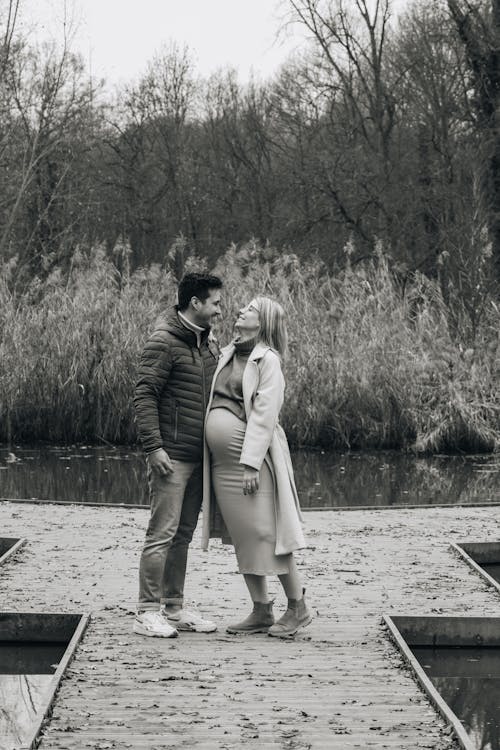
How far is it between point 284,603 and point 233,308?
34.1 ft

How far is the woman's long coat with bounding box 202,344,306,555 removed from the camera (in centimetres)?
566

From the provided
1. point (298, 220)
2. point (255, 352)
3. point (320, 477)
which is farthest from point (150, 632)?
point (298, 220)

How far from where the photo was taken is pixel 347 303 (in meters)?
17.2

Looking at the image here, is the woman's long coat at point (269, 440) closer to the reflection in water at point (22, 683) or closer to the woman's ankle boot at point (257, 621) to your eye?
the woman's ankle boot at point (257, 621)

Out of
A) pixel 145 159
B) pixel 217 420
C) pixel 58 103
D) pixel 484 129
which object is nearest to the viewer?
pixel 217 420

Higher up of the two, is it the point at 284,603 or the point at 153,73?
the point at 153,73

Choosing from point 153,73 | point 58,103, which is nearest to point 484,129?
point 58,103

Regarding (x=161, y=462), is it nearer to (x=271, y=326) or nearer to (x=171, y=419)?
(x=171, y=419)

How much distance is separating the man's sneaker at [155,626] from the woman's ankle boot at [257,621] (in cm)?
31

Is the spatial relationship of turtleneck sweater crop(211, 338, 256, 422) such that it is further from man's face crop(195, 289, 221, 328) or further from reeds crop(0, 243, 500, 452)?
reeds crop(0, 243, 500, 452)

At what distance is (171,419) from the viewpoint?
584 cm

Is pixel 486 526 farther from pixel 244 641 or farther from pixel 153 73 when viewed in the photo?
pixel 153 73

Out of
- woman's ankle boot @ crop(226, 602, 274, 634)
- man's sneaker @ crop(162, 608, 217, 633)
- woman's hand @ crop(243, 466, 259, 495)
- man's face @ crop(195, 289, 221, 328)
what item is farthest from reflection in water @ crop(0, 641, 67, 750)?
man's face @ crop(195, 289, 221, 328)

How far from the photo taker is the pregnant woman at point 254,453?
5.70 m
